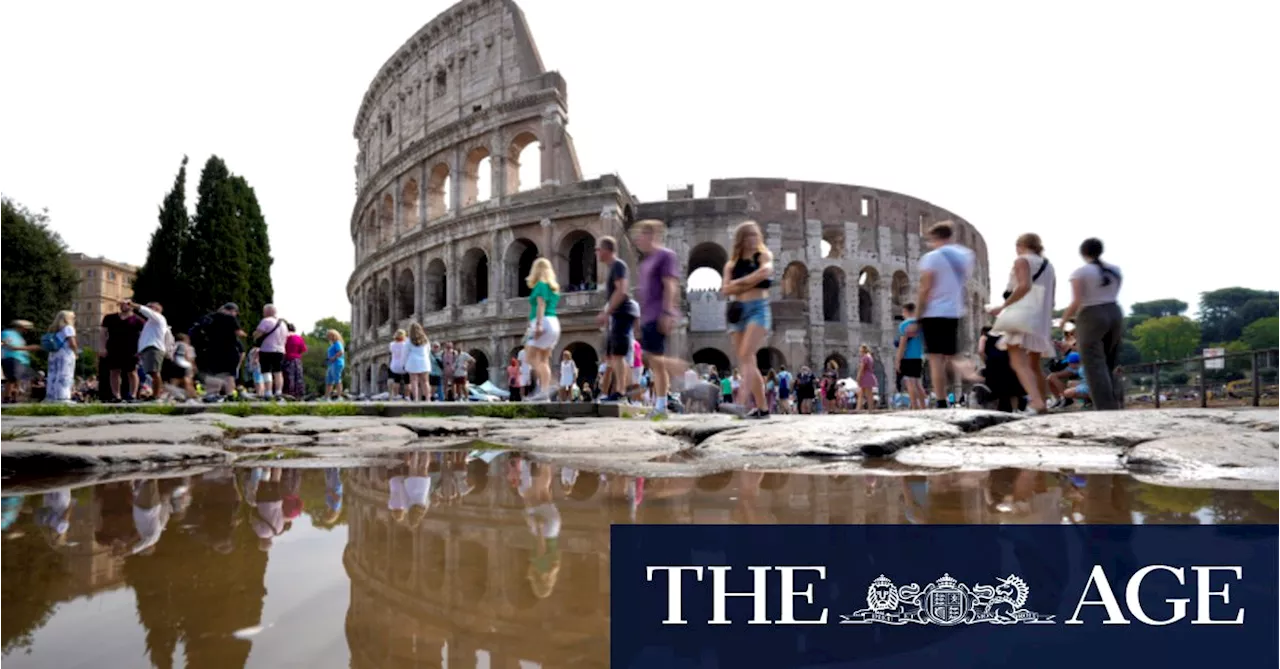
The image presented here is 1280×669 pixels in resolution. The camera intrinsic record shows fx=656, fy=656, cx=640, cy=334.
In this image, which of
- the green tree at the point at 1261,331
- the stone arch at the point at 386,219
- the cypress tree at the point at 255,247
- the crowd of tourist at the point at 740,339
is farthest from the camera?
the green tree at the point at 1261,331

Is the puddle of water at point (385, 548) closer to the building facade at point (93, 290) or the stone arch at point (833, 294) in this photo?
the stone arch at point (833, 294)

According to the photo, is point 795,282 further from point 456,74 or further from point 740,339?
point 740,339

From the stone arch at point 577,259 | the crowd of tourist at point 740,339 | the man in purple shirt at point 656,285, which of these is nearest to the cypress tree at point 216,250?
the stone arch at point 577,259

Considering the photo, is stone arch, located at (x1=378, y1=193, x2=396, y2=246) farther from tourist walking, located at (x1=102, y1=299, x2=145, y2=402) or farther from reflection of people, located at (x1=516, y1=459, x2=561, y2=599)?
reflection of people, located at (x1=516, y1=459, x2=561, y2=599)

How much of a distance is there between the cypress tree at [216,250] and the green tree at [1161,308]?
105234 millimetres

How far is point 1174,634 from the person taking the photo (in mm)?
1063

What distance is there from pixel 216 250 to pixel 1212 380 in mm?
34768

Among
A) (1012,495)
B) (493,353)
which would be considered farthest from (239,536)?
(493,353)

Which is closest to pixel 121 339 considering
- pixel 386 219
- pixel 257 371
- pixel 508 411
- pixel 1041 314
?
pixel 257 371

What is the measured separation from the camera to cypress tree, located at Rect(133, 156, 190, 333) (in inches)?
1175

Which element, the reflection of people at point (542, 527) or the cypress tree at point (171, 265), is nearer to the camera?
the reflection of people at point (542, 527)

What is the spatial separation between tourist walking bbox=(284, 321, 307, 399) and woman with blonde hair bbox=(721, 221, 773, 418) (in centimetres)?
978

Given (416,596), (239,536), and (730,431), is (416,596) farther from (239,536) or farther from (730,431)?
(730,431)

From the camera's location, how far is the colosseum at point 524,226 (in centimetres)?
2169
